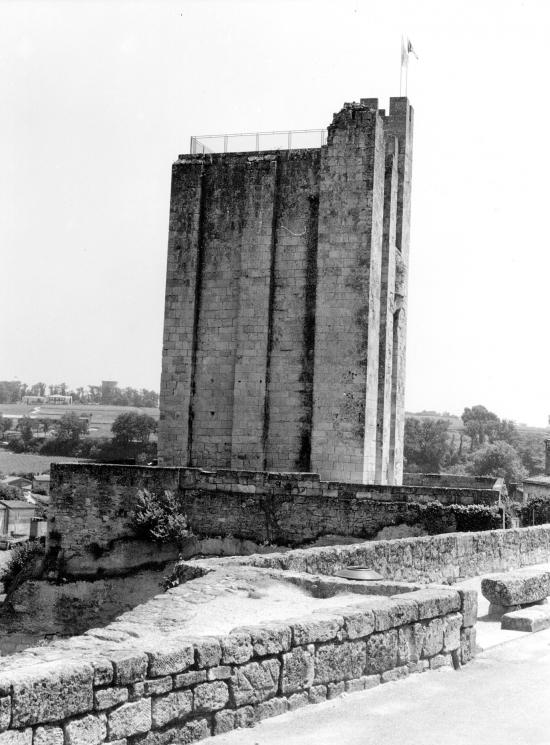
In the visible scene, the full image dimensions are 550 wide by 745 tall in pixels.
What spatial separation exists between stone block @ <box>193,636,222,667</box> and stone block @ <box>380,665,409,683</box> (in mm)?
1749

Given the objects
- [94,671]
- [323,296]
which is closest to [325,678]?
[94,671]

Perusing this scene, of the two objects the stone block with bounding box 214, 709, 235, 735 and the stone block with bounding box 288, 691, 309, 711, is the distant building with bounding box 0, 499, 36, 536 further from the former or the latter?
the stone block with bounding box 214, 709, 235, 735

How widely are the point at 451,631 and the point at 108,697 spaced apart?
3.52 meters

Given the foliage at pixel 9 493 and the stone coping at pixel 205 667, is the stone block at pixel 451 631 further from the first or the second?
the foliage at pixel 9 493

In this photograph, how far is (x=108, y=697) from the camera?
510cm

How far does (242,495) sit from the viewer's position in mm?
19328

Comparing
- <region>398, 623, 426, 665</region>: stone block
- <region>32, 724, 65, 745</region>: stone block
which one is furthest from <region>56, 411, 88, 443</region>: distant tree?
<region>32, 724, 65, 745</region>: stone block

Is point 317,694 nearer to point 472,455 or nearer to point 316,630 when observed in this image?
point 316,630

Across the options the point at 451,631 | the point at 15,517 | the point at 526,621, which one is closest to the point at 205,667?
the point at 451,631

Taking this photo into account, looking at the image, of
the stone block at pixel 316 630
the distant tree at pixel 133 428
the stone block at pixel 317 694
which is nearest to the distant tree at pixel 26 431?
the distant tree at pixel 133 428

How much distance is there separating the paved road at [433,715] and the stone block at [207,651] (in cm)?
46

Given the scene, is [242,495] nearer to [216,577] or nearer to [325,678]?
[216,577]

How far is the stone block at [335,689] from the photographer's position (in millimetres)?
6492

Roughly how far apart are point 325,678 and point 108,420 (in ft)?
486
